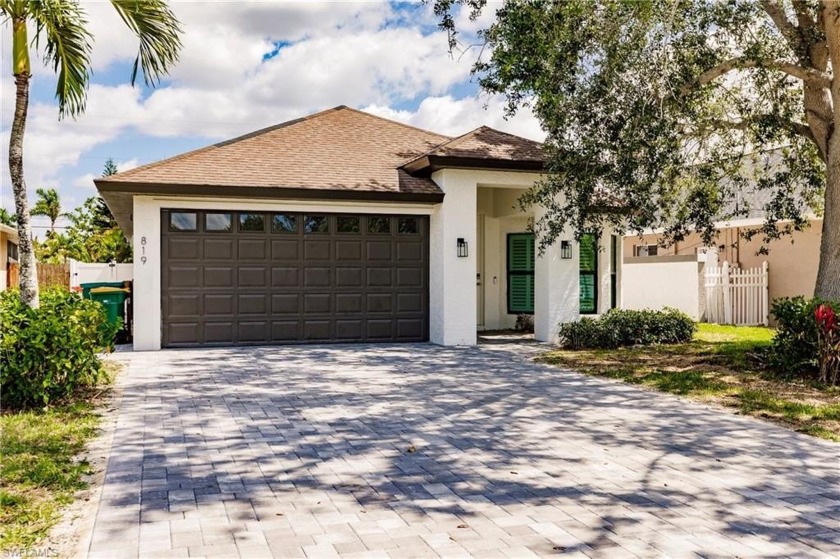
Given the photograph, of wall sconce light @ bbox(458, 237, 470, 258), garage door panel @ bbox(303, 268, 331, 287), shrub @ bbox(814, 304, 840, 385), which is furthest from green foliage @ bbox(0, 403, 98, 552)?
shrub @ bbox(814, 304, 840, 385)

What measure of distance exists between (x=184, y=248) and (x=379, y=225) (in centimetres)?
379

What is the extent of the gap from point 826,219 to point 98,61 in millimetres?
10699

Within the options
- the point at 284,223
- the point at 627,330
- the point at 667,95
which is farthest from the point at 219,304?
the point at 667,95

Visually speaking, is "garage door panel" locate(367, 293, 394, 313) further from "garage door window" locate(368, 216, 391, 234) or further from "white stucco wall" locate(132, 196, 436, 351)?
"white stucco wall" locate(132, 196, 436, 351)

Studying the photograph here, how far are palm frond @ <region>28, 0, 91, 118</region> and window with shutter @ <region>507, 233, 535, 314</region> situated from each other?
1025 cm

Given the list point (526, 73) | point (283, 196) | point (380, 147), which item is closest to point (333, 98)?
point (380, 147)

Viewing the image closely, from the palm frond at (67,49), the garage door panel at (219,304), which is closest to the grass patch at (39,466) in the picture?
the palm frond at (67,49)

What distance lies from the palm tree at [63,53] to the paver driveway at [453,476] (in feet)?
8.23

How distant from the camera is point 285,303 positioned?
1380cm

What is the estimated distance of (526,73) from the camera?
33.1 ft

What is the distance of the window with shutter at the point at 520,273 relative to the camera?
16.7 m

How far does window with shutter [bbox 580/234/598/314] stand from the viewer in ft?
51.7

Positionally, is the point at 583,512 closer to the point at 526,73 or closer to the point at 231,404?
the point at 231,404

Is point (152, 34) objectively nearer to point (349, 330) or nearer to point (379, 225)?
point (379, 225)
